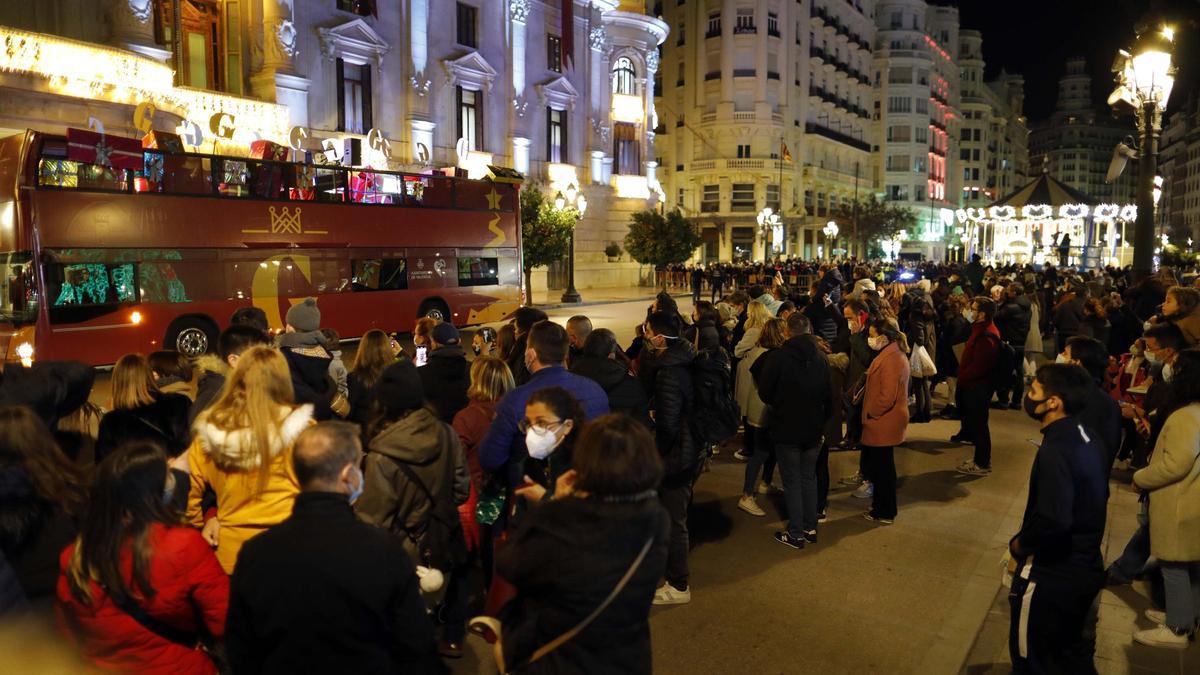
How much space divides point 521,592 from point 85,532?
61.2 inches

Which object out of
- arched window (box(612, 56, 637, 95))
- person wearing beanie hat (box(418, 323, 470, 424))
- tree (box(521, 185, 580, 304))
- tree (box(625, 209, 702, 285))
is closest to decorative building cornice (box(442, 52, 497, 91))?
tree (box(521, 185, 580, 304))

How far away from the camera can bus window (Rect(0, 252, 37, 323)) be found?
12.6 m

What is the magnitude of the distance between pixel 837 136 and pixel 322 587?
235 feet

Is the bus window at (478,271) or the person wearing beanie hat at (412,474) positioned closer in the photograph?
the person wearing beanie hat at (412,474)

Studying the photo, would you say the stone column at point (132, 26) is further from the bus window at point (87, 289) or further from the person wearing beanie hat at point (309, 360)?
the person wearing beanie hat at point (309, 360)

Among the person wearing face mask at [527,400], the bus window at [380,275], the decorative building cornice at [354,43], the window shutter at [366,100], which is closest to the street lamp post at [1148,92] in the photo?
the person wearing face mask at [527,400]

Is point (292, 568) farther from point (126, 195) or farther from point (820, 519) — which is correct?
point (126, 195)

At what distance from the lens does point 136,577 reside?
9.18 feet

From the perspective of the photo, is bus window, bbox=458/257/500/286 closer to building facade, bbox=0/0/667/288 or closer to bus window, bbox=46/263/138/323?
building facade, bbox=0/0/667/288

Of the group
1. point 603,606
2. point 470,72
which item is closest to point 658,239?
point 470,72

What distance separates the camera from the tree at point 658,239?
1512 inches

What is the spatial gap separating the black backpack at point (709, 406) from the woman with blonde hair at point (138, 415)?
3173 millimetres

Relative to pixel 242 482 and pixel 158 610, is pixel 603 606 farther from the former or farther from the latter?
pixel 242 482

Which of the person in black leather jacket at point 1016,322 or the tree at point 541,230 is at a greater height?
the tree at point 541,230
